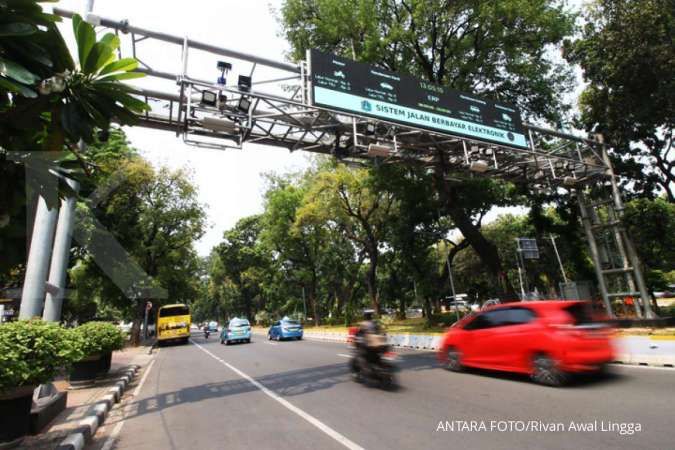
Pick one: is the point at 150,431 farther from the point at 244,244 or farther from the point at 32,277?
the point at 244,244

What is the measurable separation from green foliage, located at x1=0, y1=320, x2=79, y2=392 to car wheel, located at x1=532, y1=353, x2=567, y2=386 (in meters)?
7.63

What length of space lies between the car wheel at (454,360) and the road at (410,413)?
355 millimetres

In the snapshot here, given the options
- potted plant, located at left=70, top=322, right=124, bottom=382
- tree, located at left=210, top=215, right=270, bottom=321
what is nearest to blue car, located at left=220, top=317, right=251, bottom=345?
potted plant, located at left=70, top=322, right=124, bottom=382

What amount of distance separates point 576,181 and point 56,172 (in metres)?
18.1

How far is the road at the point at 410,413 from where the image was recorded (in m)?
4.45

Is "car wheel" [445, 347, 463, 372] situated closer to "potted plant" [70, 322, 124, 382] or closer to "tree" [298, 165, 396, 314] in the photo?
"potted plant" [70, 322, 124, 382]

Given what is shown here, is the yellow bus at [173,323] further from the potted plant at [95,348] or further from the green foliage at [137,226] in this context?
the potted plant at [95,348]

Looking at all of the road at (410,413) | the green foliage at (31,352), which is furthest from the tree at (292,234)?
the green foliage at (31,352)

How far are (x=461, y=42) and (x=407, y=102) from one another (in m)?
7.69

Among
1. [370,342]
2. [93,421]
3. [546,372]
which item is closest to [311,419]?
[370,342]

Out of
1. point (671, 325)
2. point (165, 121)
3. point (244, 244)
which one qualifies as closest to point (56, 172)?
point (165, 121)

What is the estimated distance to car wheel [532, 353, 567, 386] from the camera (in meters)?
6.53

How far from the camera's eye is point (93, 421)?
6082 mm

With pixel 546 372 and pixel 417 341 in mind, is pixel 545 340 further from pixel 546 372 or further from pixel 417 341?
pixel 417 341
